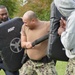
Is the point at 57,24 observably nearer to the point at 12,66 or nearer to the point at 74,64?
the point at 74,64

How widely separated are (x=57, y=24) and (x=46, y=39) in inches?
24.4

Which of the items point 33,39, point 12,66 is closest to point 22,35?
point 33,39

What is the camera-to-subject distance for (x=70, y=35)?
180 inches

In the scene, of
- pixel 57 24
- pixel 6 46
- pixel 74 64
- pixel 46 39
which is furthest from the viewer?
pixel 6 46

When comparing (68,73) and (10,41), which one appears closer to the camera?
(68,73)

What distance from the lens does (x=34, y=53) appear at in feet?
19.7

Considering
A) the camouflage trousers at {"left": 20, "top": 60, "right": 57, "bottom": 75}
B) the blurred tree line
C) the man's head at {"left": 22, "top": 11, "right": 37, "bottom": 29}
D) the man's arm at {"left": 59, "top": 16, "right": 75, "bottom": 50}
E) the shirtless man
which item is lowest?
the blurred tree line

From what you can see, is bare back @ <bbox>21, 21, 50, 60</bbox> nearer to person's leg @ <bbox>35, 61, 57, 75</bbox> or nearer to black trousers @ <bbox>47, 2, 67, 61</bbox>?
person's leg @ <bbox>35, 61, 57, 75</bbox>

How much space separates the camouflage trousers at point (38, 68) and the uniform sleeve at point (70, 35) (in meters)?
1.40

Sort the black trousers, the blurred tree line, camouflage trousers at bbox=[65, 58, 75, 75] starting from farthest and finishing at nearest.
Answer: the blurred tree line
the black trousers
camouflage trousers at bbox=[65, 58, 75, 75]

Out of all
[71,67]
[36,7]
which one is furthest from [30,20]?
[36,7]

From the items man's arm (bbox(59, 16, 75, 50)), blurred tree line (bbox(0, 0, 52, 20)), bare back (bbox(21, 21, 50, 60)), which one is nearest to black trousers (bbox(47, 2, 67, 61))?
bare back (bbox(21, 21, 50, 60))

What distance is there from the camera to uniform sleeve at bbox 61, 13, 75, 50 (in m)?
4.52

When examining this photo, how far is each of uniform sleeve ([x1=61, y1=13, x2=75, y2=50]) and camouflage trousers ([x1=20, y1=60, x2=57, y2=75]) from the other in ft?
4.61
